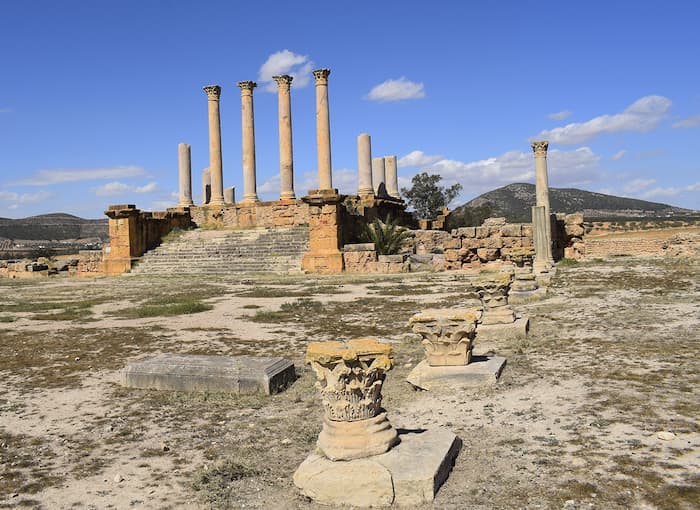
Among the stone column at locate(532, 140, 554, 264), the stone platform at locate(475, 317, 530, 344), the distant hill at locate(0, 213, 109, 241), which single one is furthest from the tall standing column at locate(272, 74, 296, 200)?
the distant hill at locate(0, 213, 109, 241)

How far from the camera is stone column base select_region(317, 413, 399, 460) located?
3.54 metres

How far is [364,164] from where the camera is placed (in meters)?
29.0

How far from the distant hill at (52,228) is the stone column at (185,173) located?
47.5m

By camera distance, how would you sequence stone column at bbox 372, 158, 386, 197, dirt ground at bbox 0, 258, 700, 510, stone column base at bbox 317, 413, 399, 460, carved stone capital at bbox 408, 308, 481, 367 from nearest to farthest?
1. dirt ground at bbox 0, 258, 700, 510
2. stone column base at bbox 317, 413, 399, 460
3. carved stone capital at bbox 408, 308, 481, 367
4. stone column at bbox 372, 158, 386, 197

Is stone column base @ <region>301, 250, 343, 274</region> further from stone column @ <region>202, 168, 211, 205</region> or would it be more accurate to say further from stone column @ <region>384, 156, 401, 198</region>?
stone column @ <region>202, 168, 211, 205</region>

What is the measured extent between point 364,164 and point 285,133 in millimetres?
3979

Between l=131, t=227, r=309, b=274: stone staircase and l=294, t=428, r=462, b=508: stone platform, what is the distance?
1861 centimetres

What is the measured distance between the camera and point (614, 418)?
431 centimetres

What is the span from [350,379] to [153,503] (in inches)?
49.9

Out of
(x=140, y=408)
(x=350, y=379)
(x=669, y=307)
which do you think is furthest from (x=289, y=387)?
(x=669, y=307)

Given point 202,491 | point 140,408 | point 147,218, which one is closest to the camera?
point 202,491

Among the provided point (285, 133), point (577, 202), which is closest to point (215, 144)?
point (285, 133)

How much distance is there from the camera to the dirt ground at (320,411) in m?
3.38

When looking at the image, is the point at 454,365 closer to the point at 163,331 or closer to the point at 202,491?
the point at 202,491
